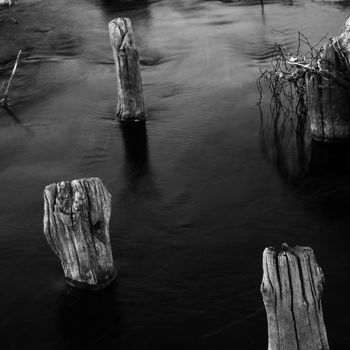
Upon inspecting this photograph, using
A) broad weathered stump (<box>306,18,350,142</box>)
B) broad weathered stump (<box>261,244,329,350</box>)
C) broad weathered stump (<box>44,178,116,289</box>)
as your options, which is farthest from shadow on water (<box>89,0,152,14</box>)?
broad weathered stump (<box>261,244,329,350</box>)

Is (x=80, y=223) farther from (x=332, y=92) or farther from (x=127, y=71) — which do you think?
(x=127, y=71)

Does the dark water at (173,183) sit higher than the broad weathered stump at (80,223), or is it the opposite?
the broad weathered stump at (80,223)

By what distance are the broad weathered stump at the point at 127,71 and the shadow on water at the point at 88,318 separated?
5.80m

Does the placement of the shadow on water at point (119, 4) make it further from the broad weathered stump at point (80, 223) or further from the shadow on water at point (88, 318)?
the broad weathered stump at point (80, 223)

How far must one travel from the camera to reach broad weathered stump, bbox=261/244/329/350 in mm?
7602

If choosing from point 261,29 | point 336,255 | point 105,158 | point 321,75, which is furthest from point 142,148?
point 261,29

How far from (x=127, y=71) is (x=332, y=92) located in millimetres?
4250

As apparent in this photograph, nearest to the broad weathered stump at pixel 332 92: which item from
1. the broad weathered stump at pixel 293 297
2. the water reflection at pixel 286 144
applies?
the water reflection at pixel 286 144

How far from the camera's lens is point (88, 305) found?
1090cm

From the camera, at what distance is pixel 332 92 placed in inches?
550

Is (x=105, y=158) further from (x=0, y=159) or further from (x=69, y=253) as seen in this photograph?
(x=69, y=253)

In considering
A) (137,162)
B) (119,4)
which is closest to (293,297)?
(137,162)

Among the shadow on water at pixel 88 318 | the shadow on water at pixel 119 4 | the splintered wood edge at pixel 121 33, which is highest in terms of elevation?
the splintered wood edge at pixel 121 33

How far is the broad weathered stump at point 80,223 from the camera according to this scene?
1001cm
